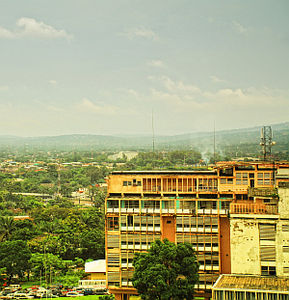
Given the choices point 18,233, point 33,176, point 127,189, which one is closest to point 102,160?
point 33,176

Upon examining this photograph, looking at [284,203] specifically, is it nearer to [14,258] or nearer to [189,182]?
[189,182]

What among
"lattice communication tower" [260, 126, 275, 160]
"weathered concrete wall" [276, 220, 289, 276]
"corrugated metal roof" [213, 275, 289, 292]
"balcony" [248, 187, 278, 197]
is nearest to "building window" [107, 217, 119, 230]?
"corrugated metal roof" [213, 275, 289, 292]

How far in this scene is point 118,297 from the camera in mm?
21766

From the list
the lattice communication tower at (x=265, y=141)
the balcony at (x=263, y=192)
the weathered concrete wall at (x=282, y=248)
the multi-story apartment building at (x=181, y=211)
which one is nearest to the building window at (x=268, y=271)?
the weathered concrete wall at (x=282, y=248)

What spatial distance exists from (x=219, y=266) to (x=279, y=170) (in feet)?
17.6

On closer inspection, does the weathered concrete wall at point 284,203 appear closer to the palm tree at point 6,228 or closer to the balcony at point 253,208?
the balcony at point 253,208

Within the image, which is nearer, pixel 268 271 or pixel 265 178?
pixel 268 271

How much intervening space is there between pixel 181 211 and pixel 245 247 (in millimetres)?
3811

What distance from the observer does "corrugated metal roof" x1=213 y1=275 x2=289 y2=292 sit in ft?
53.3

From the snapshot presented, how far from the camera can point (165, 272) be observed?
1812cm

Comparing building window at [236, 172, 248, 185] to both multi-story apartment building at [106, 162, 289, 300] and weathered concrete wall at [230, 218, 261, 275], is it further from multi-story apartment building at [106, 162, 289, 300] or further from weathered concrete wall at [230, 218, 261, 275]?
weathered concrete wall at [230, 218, 261, 275]

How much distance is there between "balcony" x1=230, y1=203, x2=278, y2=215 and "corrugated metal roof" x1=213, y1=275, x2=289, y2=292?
8.85ft

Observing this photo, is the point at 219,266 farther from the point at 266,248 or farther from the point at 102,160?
the point at 102,160

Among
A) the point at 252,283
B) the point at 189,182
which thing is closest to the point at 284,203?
the point at 252,283
